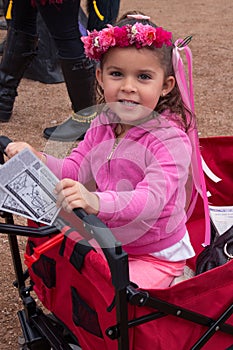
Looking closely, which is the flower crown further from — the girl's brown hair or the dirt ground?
the dirt ground

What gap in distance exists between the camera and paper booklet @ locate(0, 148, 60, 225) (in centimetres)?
138

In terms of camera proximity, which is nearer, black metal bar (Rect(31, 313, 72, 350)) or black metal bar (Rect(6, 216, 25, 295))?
black metal bar (Rect(31, 313, 72, 350))

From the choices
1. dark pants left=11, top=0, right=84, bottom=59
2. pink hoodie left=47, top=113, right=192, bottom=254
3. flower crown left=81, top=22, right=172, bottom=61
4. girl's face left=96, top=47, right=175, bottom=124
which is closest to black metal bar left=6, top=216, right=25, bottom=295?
pink hoodie left=47, top=113, right=192, bottom=254

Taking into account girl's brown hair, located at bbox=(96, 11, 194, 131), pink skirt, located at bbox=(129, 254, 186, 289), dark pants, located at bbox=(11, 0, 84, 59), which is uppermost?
girl's brown hair, located at bbox=(96, 11, 194, 131)

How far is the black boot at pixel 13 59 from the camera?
3454 mm

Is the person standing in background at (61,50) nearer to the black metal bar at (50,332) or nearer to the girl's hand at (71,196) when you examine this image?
the black metal bar at (50,332)

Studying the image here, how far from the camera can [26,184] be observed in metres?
1.40

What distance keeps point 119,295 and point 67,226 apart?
304 millimetres

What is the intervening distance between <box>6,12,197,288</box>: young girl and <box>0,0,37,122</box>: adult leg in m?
→ 1.73

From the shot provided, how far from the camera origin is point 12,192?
4.56 feet

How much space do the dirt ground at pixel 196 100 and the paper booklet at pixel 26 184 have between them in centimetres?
54

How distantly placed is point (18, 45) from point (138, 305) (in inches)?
96.4

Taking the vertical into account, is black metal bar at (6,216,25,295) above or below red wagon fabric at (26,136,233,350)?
below

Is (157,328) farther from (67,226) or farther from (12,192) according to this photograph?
(12,192)
